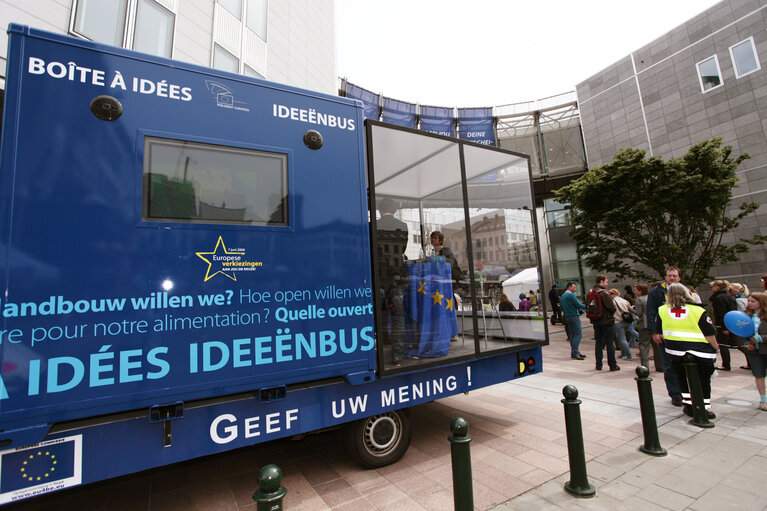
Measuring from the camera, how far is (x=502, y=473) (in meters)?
3.49

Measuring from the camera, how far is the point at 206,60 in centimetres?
1135

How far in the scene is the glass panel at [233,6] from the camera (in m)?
12.1

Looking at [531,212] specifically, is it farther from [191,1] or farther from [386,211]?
[191,1]

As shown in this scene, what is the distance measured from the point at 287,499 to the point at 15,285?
2.53 metres

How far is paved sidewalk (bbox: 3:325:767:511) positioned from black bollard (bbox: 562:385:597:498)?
90mm

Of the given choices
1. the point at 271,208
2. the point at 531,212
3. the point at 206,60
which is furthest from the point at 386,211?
the point at 206,60

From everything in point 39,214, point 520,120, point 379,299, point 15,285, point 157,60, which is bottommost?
point 379,299

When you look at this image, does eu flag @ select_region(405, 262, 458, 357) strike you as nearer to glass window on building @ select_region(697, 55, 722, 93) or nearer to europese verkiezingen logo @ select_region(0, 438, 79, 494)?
europese verkiezingen logo @ select_region(0, 438, 79, 494)

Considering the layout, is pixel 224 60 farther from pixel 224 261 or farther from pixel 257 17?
pixel 224 261

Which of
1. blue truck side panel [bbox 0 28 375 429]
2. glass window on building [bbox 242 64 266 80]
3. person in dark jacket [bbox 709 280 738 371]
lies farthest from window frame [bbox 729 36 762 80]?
blue truck side panel [bbox 0 28 375 429]

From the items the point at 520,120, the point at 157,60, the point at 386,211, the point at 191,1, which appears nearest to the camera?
the point at 157,60

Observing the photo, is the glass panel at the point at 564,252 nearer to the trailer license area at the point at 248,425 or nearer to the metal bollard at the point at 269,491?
the trailer license area at the point at 248,425

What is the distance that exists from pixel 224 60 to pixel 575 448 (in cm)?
1384

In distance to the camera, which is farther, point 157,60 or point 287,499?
point 287,499
